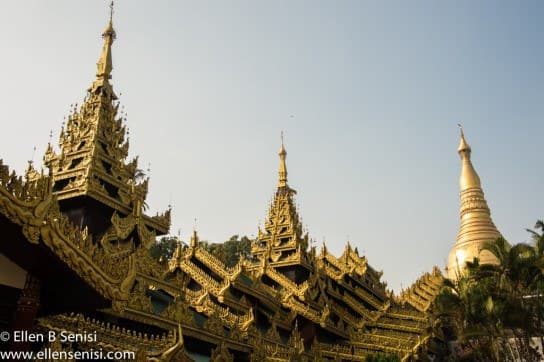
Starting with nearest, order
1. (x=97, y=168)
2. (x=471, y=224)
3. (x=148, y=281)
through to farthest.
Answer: (x=148, y=281) → (x=97, y=168) → (x=471, y=224)

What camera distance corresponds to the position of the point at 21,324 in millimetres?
7281

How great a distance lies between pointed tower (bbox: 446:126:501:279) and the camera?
4616 centimetres

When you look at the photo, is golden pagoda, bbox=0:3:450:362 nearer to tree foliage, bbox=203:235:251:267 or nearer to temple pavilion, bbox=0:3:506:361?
temple pavilion, bbox=0:3:506:361

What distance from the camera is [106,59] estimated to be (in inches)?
794

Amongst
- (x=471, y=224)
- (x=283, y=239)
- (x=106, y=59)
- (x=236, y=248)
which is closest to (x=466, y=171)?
(x=471, y=224)

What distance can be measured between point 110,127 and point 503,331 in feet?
50.3

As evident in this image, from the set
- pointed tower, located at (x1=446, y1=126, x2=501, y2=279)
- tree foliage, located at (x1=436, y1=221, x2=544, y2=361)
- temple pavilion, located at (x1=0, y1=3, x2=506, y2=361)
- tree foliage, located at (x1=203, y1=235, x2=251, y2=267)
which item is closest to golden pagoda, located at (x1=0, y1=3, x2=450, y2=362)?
temple pavilion, located at (x1=0, y1=3, x2=506, y2=361)

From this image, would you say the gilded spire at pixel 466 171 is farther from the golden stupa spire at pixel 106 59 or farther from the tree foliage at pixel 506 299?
the golden stupa spire at pixel 106 59

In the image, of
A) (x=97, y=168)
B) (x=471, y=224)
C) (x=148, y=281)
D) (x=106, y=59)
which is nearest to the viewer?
(x=148, y=281)

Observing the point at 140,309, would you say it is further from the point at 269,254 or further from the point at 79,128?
the point at 269,254

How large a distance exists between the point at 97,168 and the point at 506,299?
47.8 ft

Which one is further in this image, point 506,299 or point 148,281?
point 506,299

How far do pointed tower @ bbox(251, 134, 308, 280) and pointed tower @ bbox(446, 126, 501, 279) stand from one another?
20.2m

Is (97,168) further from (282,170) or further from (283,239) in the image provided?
(282,170)
